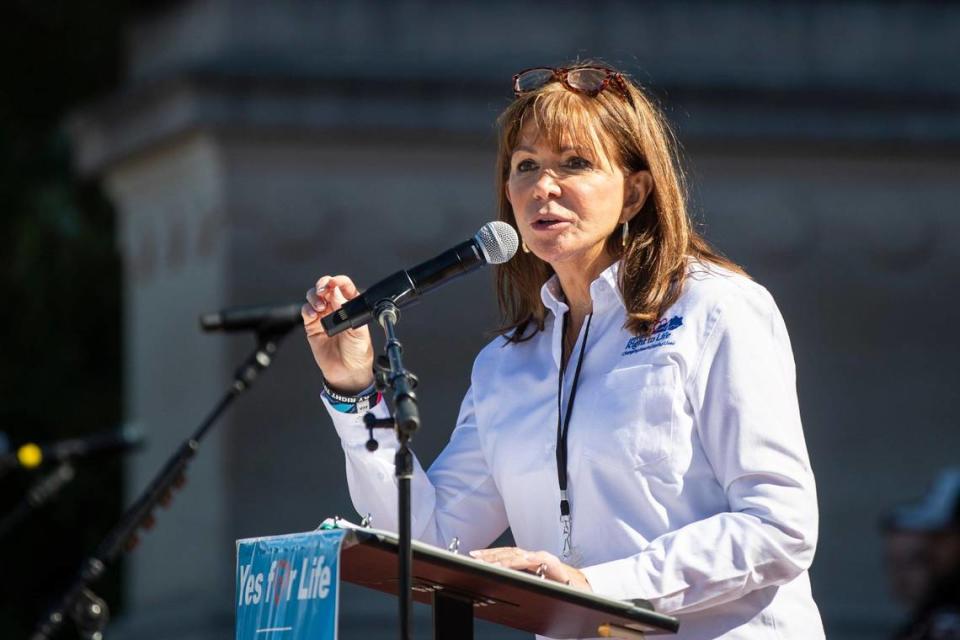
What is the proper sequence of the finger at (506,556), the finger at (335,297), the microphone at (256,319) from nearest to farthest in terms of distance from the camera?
the finger at (506,556)
the finger at (335,297)
the microphone at (256,319)

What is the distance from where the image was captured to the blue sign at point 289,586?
3268 millimetres

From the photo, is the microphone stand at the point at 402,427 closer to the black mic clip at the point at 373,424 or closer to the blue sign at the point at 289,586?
the black mic clip at the point at 373,424

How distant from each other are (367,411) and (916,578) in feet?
7.90

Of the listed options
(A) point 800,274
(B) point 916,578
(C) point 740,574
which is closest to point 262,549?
(C) point 740,574

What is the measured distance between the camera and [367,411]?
4.01 m

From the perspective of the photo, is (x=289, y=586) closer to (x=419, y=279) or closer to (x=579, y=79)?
(x=419, y=279)

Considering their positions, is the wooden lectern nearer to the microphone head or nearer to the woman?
the woman

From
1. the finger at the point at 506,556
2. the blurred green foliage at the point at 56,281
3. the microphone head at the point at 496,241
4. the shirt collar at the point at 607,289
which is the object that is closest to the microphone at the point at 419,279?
the microphone head at the point at 496,241

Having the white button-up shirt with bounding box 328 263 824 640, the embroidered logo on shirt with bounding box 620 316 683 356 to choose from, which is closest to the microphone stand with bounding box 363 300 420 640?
the white button-up shirt with bounding box 328 263 824 640

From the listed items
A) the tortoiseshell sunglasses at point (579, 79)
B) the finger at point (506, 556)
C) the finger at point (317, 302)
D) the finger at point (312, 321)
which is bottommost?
the finger at point (506, 556)

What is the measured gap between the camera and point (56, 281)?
12.3 m

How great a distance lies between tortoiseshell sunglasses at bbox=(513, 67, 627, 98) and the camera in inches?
159

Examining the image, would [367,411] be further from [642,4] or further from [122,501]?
[122,501]

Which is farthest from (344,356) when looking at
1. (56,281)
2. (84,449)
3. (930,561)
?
(56,281)
